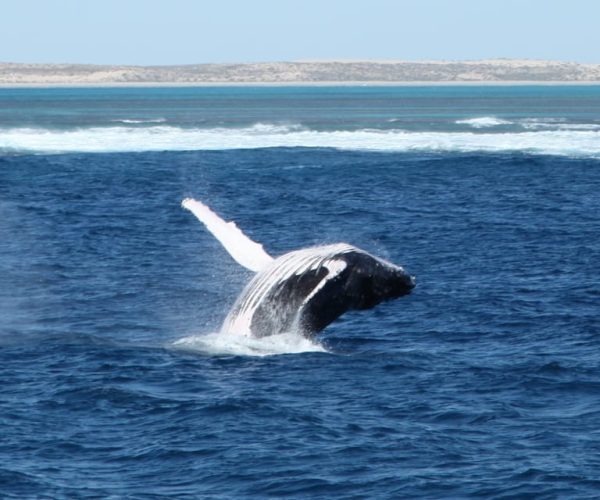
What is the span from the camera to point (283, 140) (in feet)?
262

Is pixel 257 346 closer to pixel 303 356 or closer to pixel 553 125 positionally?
pixel 303 356

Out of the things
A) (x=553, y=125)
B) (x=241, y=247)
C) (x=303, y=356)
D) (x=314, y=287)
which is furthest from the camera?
(x=553, y=125)

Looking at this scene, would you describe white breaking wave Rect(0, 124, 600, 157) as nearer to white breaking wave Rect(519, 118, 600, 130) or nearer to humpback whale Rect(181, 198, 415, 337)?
white breaking wave Rect(519, 118, 600, 130)

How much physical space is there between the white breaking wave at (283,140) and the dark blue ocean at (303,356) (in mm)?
21595

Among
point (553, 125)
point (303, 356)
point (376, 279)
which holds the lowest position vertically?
point (303, 356)

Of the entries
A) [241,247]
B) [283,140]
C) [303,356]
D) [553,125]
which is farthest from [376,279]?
[553,125]

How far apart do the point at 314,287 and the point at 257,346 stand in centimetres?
226

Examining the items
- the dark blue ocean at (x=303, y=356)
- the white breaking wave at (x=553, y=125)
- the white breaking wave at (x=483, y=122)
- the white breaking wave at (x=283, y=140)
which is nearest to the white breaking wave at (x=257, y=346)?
the dark blue ocean at (x=303, y=356)

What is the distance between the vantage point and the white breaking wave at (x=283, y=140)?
7162 centimetres

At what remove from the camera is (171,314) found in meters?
25.6

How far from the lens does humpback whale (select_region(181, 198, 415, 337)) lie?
18938 mm

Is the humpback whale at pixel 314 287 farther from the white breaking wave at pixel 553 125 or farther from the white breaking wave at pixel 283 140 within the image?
the white breaking wave at pixel 553 125

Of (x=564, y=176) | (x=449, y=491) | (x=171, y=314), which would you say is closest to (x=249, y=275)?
(x=171, y=314)

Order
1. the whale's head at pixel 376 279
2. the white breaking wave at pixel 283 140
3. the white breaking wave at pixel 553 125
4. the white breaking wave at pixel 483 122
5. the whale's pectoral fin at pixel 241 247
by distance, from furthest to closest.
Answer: the white breaking wave at pixel 483 122
the white breaking wave at pixel 553 125
the white breaking wave at pixel 283 140
the whale's pectoral fin at pixel 241 247
the whale's head at pixel 376 279
